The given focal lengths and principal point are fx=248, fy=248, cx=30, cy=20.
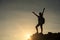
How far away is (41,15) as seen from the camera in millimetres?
33312

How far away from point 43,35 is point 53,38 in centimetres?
194

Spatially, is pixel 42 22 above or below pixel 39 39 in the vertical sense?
above

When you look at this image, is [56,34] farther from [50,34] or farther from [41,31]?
[41,31]

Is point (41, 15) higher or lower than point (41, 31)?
higher

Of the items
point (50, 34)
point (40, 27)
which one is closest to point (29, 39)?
point (40, 27)

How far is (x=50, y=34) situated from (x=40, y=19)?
132 inches

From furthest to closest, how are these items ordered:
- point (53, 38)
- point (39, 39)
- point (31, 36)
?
point (31, 36) → point (39, 39) → point (53, 38)

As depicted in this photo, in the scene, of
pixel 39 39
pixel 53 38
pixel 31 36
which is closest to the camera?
pixel 53 38

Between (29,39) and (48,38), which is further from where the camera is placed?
(29,39)

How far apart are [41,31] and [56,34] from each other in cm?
308

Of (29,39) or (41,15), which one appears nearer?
(41,15)

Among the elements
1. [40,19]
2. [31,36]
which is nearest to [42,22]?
[40,19]

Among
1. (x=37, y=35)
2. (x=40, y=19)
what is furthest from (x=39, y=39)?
(x=40, y=19)

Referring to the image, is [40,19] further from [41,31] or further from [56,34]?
[56,34]
